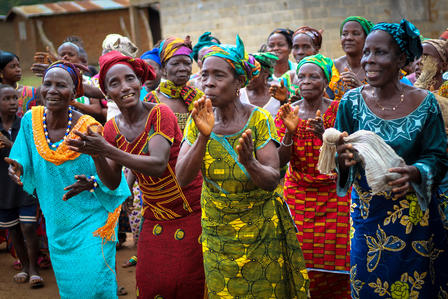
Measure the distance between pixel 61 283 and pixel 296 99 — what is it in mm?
2878

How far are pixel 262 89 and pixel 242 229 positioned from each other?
3171 millimetres

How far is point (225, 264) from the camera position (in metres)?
3.50

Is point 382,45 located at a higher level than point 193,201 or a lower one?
higher

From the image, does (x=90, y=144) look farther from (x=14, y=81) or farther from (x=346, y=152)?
(x=14, y=81)

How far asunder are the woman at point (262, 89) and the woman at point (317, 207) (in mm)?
1322

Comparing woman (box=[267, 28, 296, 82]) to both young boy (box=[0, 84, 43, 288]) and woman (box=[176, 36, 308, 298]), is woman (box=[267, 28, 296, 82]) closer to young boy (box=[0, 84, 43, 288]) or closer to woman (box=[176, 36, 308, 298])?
young boy (box=[0, 84, 43, 288])

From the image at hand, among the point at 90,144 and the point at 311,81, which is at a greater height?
the point at 311,81

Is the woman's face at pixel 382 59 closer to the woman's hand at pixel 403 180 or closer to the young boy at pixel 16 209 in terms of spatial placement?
the woman's hand at pixel 403 180

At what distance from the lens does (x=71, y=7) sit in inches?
881

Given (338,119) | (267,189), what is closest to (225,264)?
(267,189)

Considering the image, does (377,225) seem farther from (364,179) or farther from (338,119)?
Answer: (338,119)

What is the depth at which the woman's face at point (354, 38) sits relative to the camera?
19.6 feet

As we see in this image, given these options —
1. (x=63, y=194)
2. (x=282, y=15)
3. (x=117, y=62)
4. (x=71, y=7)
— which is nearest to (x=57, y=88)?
(x=117, y=62)

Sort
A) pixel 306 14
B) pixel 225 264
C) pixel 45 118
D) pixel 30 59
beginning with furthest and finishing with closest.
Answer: pixel 30 59, pixel 306 14, pixel 45 118, pixel 225 264
